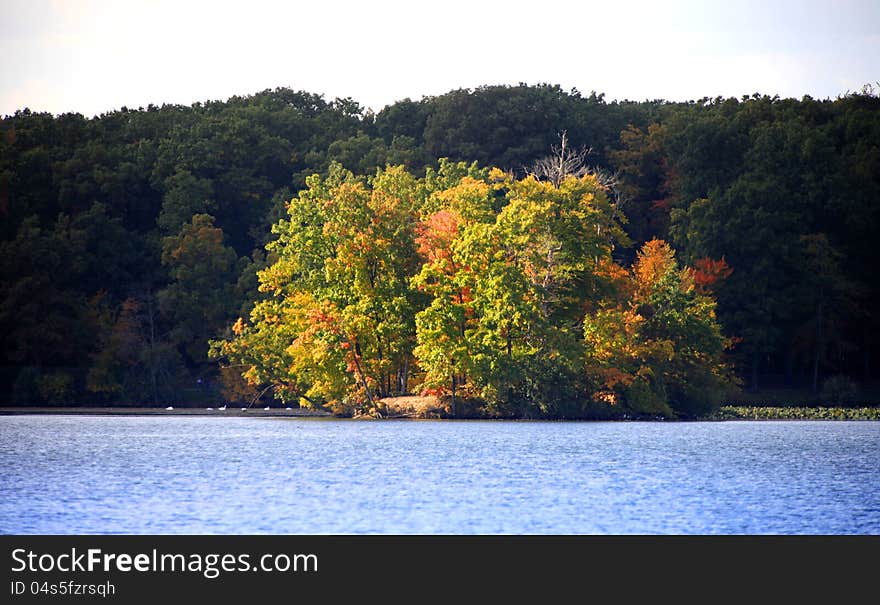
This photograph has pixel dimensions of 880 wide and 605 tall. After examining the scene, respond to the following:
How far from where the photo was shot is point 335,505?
31516mm

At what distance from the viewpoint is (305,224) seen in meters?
78.7

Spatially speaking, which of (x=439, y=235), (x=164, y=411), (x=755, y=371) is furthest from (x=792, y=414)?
(x=164, y=411)

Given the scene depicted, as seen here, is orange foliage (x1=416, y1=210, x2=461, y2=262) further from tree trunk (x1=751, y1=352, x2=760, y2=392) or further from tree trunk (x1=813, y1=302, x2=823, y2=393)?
tree trunk (x1=813, y1=302, x2=823, y2=393)

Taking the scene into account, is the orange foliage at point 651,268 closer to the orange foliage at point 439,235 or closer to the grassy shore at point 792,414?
the grassy shore at point 792,414

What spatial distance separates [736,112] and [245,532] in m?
73.6

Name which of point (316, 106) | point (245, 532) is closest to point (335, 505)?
point (245, 532)

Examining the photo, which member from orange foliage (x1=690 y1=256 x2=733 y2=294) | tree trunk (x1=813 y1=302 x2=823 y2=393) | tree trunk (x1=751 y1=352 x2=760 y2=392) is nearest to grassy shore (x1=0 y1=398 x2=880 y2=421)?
tree trunk (x1=813 y1=302 x2=823 y2=393)

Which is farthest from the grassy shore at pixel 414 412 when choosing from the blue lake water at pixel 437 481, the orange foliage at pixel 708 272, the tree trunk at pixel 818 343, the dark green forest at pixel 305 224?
the blue lake water at pixel 437 481

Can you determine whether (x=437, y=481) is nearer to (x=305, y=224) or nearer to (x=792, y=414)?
(x=792, y=414)

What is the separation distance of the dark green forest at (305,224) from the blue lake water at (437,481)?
25.8 m

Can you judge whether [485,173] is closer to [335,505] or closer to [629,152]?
[629,152]

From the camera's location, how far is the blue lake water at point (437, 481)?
28.9 meters

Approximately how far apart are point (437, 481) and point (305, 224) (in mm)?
43447

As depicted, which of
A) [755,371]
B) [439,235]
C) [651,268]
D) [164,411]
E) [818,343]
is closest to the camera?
[439,235]
